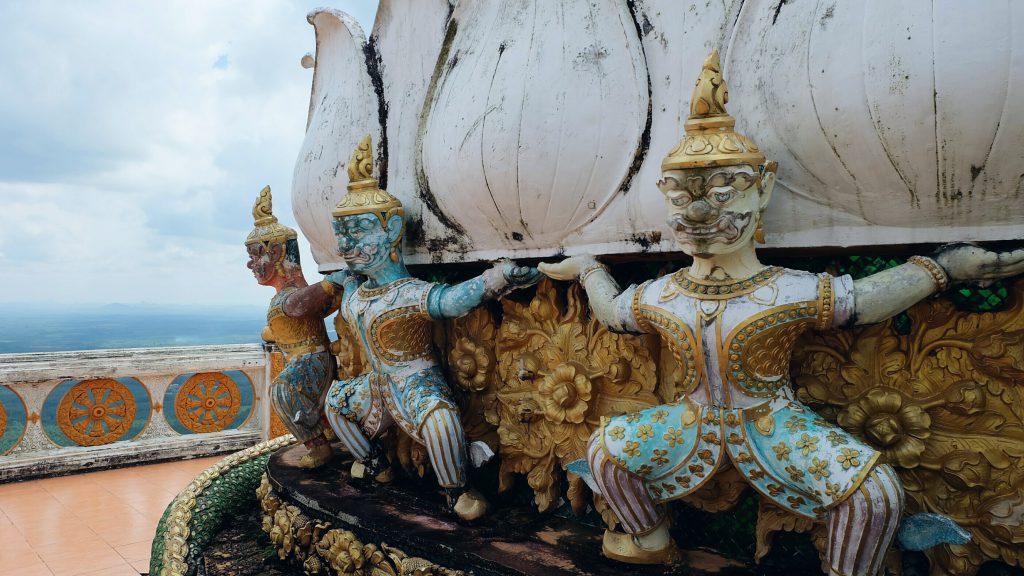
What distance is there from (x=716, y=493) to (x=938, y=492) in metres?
0.54

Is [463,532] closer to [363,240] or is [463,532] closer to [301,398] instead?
[363,240]

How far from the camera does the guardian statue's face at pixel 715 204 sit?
5.86 ft

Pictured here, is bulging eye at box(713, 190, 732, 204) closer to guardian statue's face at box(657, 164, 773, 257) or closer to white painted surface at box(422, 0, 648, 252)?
guardian statue's face at box(657, 164, 773, 257)

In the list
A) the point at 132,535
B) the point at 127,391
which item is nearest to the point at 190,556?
the point at 132,535

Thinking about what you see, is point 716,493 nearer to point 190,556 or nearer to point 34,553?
point 190,556

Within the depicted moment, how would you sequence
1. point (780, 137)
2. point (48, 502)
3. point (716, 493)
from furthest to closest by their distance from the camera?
point (48, 502) → point (716, 493) → point (780, 137)

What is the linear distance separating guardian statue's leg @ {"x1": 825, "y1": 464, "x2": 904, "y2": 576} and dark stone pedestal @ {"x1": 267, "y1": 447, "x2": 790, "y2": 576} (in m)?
0.34

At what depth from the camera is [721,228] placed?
181 cm

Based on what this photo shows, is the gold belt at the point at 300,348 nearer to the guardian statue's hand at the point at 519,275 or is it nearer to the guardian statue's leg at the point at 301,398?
the guardian statue's leg at the point at 301,398

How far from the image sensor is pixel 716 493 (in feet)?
6.97

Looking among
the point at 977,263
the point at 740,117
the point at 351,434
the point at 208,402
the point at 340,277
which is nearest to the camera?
the point at 977,263

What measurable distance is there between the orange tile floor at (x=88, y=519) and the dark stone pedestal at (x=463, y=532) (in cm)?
185

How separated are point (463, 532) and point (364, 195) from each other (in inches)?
47.0

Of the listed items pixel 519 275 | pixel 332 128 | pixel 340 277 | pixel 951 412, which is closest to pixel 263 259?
pixel 340 277
